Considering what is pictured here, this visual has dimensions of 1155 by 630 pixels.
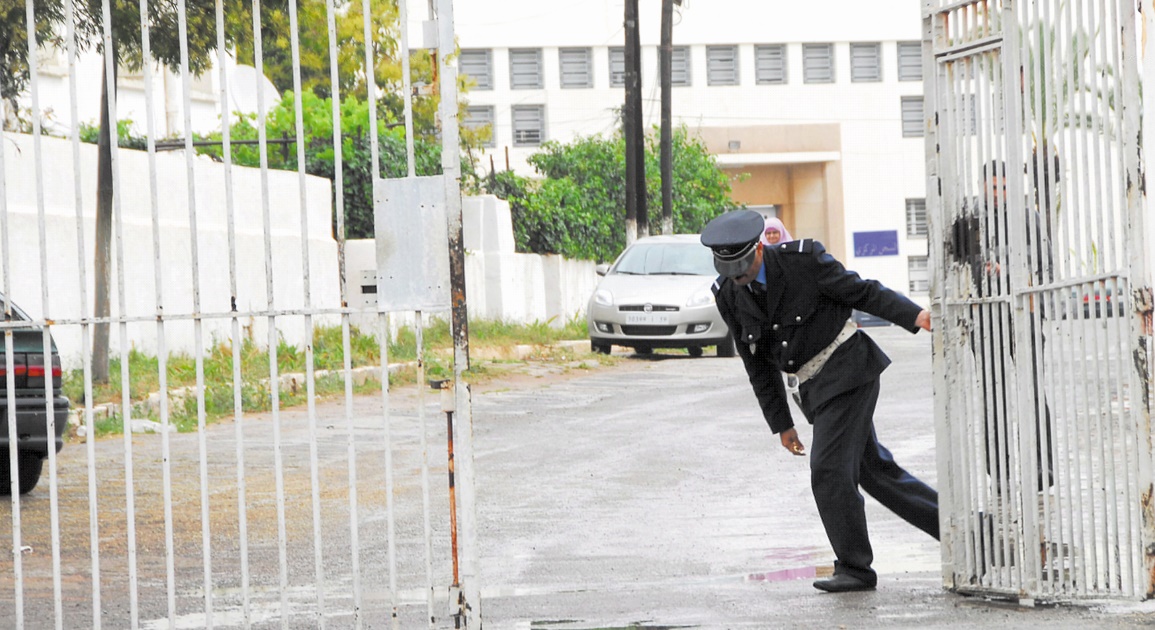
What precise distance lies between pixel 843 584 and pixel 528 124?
4896 cm

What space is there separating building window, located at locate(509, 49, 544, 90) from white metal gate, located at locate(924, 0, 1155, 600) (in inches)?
1919

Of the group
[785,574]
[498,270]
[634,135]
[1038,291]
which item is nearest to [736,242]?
[1038,291]

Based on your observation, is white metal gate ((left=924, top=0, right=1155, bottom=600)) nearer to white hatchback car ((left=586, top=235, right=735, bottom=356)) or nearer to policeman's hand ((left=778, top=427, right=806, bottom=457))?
policeman's hand ((left=778, top=427, right=806, bottom=457))

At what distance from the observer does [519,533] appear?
8.23 meters

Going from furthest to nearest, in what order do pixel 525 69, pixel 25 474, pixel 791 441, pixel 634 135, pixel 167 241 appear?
pixel 525 69, pixel 634 135, pixel 167 241, pixel 25 474, pixel 791 441

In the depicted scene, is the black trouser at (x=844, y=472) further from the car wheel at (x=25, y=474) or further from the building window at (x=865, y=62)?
the building window at (x=865, y=62)

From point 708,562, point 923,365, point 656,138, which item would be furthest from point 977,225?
point 656,138

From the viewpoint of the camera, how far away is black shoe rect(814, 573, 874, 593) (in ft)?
20.4

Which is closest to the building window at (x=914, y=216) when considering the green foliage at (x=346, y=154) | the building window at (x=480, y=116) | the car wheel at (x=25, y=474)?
the building window at (x=480, y=116)

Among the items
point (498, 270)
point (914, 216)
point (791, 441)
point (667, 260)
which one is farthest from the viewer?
point (914, 216)

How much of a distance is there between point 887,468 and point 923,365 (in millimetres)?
12729

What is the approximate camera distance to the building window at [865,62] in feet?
176

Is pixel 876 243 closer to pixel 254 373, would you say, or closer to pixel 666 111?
pixel 666 111

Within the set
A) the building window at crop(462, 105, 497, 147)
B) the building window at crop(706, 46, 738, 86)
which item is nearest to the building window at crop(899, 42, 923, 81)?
the building window at crop(706, 46, 738, 86)
